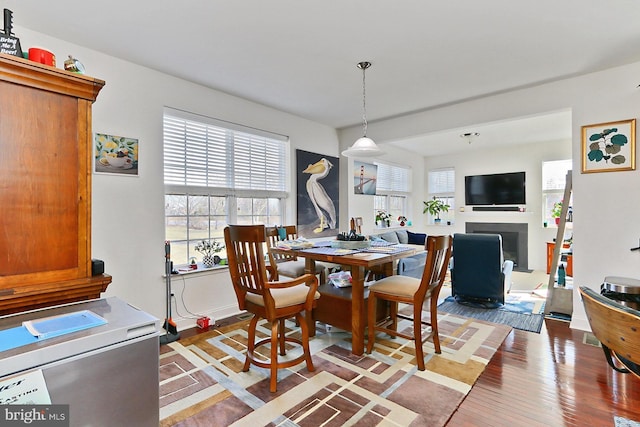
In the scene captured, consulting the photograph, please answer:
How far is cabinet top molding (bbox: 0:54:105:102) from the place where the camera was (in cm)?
115

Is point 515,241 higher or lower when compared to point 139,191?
lower

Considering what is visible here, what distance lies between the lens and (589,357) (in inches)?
101

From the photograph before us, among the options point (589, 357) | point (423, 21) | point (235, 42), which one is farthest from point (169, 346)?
point (589, 357)

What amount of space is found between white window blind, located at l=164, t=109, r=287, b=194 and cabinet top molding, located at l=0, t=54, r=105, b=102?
1.93m

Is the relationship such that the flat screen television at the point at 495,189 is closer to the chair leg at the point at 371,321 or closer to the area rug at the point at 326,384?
the area rug at the point at 326,384

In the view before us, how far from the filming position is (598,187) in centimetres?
311

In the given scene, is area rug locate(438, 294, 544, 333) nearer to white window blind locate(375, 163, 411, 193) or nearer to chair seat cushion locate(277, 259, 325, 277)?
chair seat cushion locate(277, 259, 325, 277)

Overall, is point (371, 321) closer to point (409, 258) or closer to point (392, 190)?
point (409, 258)

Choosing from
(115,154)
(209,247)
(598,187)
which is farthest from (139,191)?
(598,187)

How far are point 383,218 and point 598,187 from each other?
359 cm

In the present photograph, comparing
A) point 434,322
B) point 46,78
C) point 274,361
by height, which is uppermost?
point 46,78

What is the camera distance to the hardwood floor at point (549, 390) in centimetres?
185

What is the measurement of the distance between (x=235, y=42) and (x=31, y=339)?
2.36 m
